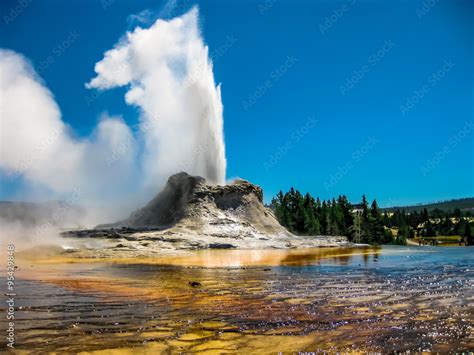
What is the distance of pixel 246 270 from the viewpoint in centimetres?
2289

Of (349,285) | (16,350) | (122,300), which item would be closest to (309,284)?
(349,285)

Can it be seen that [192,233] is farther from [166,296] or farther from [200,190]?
[166,296]

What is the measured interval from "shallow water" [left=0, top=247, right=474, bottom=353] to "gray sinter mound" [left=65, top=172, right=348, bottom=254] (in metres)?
A: 23.7

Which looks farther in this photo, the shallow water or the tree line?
the tree line

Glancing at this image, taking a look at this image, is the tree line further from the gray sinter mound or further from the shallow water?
the shallow water

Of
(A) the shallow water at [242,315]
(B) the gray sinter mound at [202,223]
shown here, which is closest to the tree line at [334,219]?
(B) the gray sinter mound at [202,223]

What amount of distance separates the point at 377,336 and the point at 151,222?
5326cm

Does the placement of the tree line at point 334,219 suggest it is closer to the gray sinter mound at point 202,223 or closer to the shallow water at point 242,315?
the gray sinter mound at point 202,223

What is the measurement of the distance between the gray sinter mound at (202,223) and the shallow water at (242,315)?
23.7 meters

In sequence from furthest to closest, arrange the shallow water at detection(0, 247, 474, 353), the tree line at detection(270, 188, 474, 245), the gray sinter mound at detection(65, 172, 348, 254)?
the tree line at detection(270, 188, 474, 245) < the gray sinter mound at detection(65, 172, 348, 254) < the shallow water at detection(0, 247, 474, 353)

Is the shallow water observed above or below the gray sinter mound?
below

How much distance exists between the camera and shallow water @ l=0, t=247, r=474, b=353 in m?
8.15

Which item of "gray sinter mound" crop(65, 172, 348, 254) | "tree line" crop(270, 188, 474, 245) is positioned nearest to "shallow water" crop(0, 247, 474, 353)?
"gray sinter mound" crop(65, 172, 348, 254)

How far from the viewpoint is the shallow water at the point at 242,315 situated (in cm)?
815
